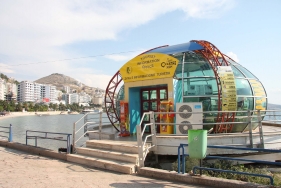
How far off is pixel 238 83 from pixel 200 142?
19.3 feet

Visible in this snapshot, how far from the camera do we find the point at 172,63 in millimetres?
10367

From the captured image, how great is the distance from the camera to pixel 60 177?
688 cm

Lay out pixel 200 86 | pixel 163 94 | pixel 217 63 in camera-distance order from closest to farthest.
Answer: pixel 200 86, pixel 217 63, pixel 163 94

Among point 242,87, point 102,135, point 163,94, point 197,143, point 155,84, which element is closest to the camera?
point 197,143

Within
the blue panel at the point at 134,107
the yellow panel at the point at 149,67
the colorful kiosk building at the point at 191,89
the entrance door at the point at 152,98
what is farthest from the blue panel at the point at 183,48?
the blue panel at the point at 134,107

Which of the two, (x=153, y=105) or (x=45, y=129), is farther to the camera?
(x=45, y=129)

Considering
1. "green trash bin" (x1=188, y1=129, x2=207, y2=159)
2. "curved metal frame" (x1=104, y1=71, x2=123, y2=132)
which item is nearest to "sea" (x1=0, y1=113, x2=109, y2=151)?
"curved metal frame" (x1=104, y1=71, x2=123, y2=132)

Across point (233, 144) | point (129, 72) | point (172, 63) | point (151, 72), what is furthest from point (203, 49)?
point (233, 144)

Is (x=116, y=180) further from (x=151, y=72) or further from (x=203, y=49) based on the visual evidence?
(x=203, y=49)

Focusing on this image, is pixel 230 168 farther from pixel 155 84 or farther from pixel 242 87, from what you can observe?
pixel 155 84

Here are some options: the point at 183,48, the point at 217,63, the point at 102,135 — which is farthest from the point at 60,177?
the point at 183,48

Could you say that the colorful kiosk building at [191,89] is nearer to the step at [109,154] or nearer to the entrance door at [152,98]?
the entrance door at [152,98]

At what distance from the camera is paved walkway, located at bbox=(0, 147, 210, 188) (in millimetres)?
6168

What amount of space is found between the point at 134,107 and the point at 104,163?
188 inches
